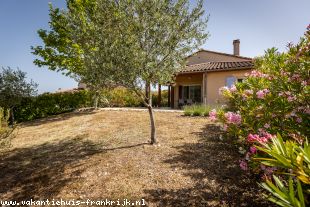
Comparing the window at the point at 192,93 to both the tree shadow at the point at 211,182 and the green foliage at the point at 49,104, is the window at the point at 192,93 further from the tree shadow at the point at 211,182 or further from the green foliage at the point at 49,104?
the tree shadow at the point at 211,182

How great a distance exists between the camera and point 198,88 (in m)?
24.0

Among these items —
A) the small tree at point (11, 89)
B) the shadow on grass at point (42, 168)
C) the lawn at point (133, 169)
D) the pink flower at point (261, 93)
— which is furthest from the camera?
the small tree at point (11, 89)

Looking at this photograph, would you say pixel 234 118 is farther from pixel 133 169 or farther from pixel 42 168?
pixel 42 168

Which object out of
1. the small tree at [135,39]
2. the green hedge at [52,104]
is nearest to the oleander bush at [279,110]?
the small tree at [135,39]

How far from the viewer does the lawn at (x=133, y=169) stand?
610cm

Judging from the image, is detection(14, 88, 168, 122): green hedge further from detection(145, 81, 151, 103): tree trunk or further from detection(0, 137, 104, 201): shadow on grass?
detection(145, 81, 151, 103): tree trunk

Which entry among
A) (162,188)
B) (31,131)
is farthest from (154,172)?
(31,131)

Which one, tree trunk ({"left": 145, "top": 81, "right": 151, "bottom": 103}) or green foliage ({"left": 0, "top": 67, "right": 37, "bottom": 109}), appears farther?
green foliage ({"left": 0, "top": 67, "right": 37, "bottom": 109})

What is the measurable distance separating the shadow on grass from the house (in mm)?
11311

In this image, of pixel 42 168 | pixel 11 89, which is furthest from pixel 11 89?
pixel 42 168

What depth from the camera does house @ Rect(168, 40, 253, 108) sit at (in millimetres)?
20328

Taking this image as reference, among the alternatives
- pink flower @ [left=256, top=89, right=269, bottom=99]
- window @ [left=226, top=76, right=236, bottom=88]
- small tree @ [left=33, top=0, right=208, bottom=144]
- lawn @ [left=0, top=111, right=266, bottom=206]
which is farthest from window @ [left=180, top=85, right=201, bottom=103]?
pink flower @ [left=256, top=89, right=269, bottom=99]

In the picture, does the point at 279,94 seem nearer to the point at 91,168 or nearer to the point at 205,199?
the point at 205,199

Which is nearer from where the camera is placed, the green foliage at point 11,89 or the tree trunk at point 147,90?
the tree trunk at point 147,90
